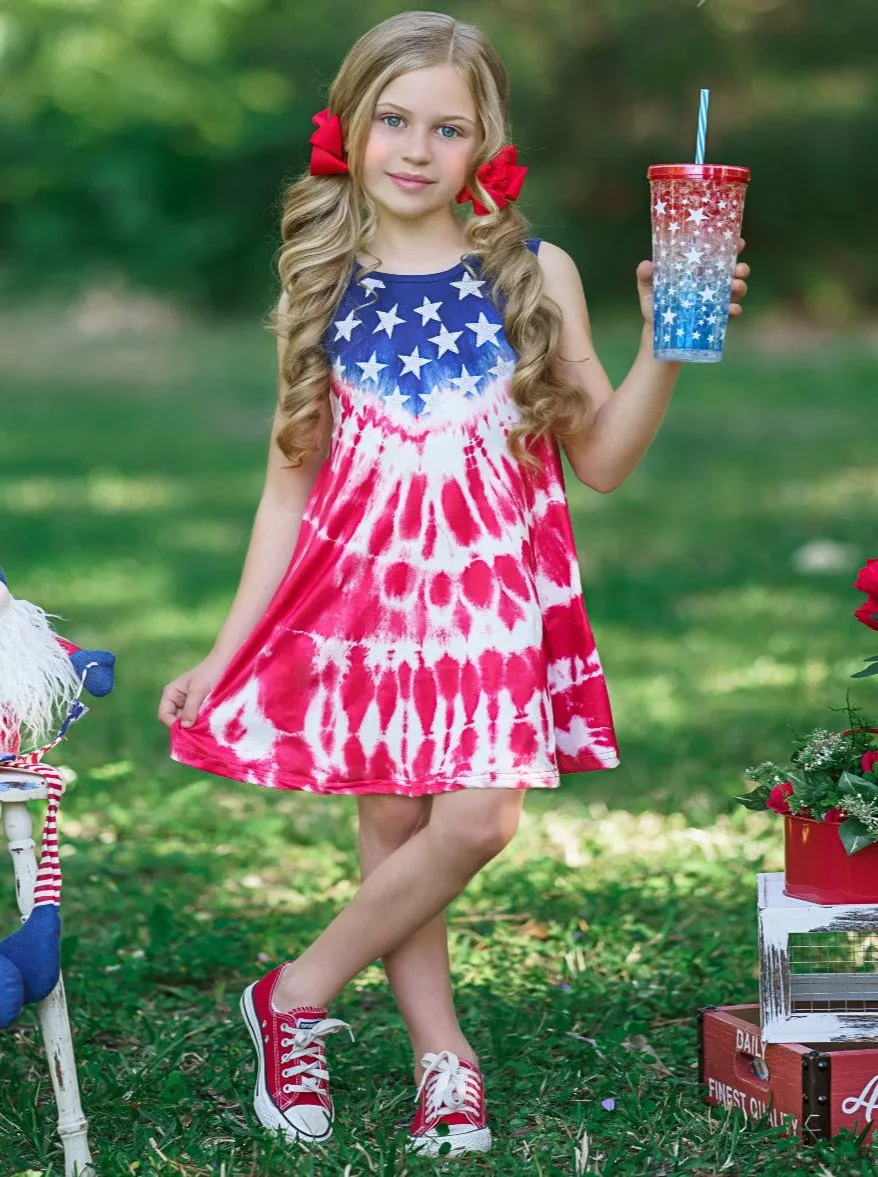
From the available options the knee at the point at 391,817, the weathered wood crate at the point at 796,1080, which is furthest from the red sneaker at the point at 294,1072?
the weathered wood crate at the point at 796,1080

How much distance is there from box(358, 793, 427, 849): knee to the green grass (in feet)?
1.53

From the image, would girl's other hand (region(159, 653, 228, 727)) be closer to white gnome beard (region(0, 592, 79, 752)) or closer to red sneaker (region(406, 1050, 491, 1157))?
white gnome beard (region(0, 592, 79, 752))

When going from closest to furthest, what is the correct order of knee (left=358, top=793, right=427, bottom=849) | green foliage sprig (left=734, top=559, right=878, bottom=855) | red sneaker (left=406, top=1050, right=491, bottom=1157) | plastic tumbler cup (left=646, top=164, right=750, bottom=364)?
plastic tumbler cup (left=646, top=164, right=750, bottom=364)
green foliage sprig (left=734, top=559, right=878, bottom=855)
red sneaker (left=406, top=1050, right=491, bottom=1157)
knee (left=358, top=793, right=427, bottom=849)

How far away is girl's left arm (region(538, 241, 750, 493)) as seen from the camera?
2.82 m

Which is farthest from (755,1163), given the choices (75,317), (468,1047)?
(75,317)

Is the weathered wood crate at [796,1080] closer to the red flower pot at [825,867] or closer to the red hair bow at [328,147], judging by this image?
the red flower pot at [825,867]

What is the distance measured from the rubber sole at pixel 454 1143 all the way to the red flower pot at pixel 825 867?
0.62 metres

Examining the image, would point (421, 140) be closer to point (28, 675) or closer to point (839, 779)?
point (28, 675)

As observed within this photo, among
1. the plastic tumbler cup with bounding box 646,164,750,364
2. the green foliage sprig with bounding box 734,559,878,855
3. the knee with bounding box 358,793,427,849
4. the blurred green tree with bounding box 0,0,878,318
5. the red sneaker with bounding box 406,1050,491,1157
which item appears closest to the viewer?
the plastic tumbler cup with bounding box 646,164,750,364

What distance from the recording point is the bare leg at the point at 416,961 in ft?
9.59

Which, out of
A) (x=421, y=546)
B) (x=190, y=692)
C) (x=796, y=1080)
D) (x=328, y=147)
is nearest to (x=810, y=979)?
(x=796, y=1080)

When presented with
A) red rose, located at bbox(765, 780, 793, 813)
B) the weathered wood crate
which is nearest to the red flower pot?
red rose, located at bbox(765, 780, 793, 813)

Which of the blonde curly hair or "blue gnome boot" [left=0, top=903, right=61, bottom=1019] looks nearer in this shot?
"blue gnome boot" [left=0, top=903, right=61, bottom=1019]

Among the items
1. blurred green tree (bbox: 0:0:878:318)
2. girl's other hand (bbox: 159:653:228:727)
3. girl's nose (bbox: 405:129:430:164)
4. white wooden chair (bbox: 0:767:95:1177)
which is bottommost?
white wooden chair (bbox: 0:767:95:1177)
